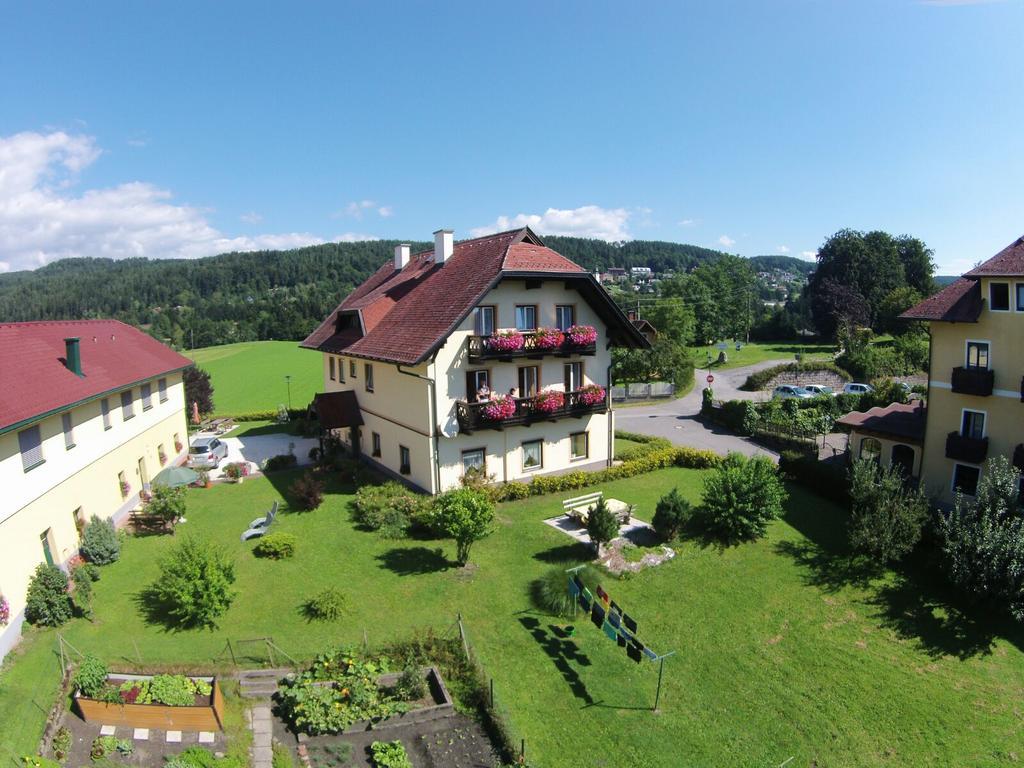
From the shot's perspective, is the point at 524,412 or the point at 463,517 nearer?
the point at 463,517

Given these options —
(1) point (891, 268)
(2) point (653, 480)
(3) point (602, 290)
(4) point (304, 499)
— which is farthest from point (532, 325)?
(1) point (891, 268)

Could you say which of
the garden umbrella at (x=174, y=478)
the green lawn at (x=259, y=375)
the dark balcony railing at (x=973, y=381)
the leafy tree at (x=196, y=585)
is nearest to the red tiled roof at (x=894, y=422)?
the dark balcony railing at (x=973, y=381)

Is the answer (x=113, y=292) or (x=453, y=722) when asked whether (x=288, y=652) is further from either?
(x=113, y=292)

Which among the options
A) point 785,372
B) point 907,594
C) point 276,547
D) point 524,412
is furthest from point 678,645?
point 785,372

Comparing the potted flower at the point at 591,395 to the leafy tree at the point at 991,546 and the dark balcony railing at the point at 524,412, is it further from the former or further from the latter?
the leafy tree at the point at 991,546

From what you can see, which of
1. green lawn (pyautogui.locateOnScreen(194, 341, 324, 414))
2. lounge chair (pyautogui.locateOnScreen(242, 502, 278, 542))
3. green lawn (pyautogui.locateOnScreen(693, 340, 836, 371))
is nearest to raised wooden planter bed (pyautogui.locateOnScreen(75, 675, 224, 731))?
lounge chair (pyautogui.locateOnScreen(242, 502, 278, 542))

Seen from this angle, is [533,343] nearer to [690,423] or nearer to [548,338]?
[548,338]
